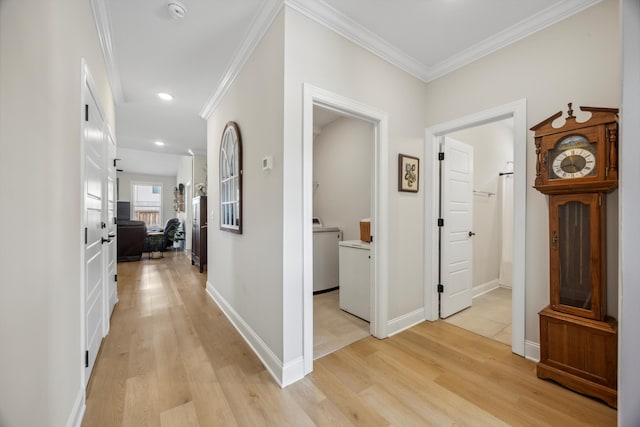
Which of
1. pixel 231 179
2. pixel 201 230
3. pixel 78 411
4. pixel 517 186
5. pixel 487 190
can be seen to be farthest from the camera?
pixel 201 230

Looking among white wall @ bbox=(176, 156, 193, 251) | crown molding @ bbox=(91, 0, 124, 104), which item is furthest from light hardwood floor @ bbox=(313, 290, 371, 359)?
white wall @ bbox=(176, 156, 193, 251)

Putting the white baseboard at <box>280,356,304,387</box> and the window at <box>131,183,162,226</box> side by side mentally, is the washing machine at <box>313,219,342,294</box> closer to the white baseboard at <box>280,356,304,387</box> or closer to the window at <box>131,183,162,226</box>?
the white baseboard at <box>280,356,304,387</box>

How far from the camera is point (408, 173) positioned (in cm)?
262

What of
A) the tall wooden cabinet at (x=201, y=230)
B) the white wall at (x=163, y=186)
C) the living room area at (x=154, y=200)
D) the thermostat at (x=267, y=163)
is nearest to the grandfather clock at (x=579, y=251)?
the thermostat at (x=267, y=163)

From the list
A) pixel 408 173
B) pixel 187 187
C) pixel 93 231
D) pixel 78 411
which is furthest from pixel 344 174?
pixel 187 187

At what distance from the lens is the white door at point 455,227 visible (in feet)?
9.30

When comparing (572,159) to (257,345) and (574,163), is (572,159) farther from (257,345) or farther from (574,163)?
(257,345)

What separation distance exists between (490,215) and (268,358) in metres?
3.84

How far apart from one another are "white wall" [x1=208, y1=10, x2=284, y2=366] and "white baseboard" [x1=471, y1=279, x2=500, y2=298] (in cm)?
291

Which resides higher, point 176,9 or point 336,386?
point 176,9

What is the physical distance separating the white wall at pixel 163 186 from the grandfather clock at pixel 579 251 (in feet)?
35.0

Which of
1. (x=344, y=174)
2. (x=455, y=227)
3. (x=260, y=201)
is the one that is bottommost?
(x=455, y=227)

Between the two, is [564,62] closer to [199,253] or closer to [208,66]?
[208,66]

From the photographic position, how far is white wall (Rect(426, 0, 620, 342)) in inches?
69.7
